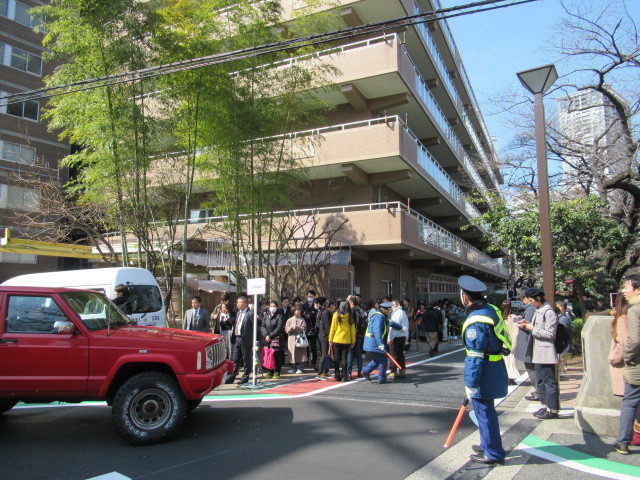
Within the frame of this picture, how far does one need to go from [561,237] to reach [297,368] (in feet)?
27.7

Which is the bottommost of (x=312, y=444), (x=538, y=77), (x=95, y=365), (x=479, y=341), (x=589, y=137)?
(x=312, y=444)

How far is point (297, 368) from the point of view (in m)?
11.1

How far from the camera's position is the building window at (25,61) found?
28562mm

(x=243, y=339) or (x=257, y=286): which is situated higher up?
(x=257, y=286)

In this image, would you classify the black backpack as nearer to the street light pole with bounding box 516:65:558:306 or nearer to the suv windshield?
the street light pole with bounding box 516:65:558:306

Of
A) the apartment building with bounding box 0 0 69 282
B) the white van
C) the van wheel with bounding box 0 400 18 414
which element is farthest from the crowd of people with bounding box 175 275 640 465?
the apartment building with bounding box 0 0 69 282

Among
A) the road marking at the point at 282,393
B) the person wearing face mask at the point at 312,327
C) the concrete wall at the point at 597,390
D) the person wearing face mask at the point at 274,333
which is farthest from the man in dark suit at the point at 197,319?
the concrete wall at the point at 597,390

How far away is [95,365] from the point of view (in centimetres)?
537

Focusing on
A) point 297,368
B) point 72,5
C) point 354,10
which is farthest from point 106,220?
point 354,10

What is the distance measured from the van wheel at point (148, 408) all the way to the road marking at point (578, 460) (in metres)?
3.93

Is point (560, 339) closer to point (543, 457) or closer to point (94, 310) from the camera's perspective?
point (543, 457)

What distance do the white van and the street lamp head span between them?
8942 mm

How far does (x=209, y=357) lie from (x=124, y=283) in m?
5.60

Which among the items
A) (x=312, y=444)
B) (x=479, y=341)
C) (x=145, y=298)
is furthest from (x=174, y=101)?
(x=479, y=341)
